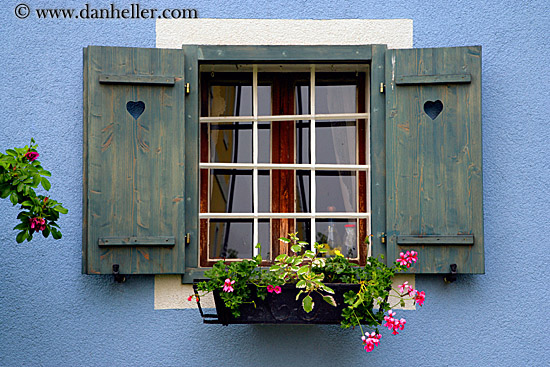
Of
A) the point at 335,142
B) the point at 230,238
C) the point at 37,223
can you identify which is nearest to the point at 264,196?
the point at 230,238

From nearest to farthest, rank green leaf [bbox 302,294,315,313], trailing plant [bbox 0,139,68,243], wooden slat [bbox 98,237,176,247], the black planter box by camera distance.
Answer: trailing plant [bbox 0,139,68,243]
green leaf [bbox 302,294,315,313]
the black planter box
wooden slat [bbox 98,237,176,247]

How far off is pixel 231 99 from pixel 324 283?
4.05ft

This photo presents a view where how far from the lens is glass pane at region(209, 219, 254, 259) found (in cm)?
384

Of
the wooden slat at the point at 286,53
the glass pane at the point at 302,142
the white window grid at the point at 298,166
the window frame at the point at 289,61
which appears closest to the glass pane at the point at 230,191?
the white window grid at the point at 298,166

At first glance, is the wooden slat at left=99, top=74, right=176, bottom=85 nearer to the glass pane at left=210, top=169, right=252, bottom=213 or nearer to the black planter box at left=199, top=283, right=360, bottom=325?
the glass pane at left=210, top=169, right=252, bottom=213

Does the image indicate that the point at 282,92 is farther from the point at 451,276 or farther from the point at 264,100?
the point at 451,276

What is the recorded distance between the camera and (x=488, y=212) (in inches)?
146

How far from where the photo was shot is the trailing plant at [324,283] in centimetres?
327

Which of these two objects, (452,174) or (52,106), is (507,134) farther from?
(52,106)

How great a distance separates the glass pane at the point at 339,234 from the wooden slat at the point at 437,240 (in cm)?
35

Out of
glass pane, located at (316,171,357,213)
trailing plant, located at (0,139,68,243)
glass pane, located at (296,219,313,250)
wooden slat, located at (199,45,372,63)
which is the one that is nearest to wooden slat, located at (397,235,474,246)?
glass pane, located at (316,171,357,213)

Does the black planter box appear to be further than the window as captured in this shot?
No

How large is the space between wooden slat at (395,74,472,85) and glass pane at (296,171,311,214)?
745mm

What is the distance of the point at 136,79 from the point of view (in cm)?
361
